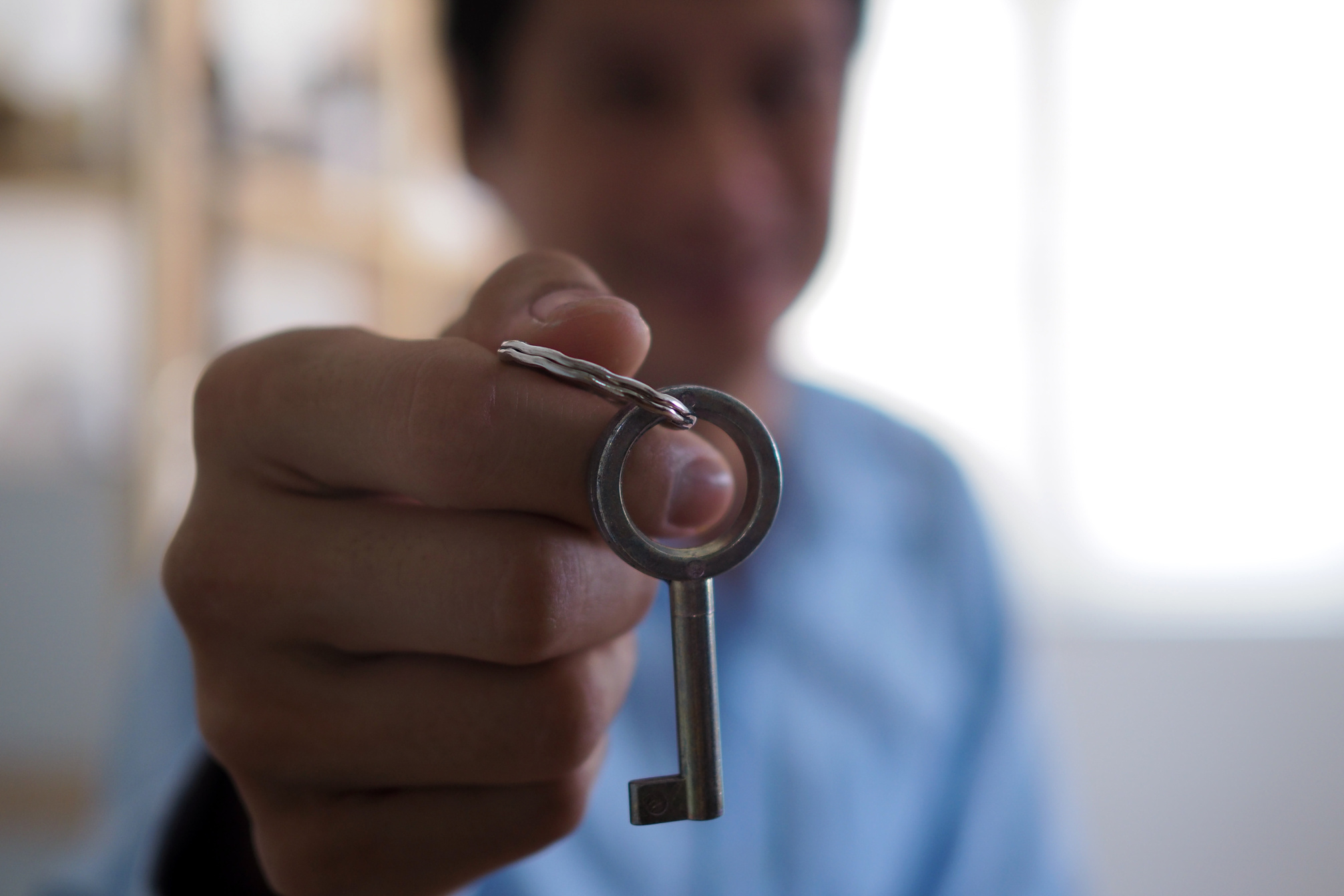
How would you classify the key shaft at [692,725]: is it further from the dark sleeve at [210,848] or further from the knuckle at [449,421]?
the dark sleeve at [210,848]

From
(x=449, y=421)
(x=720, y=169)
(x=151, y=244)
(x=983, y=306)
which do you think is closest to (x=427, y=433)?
(x=449, y=421)

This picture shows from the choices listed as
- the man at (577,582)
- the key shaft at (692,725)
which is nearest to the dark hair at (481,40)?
the man at (577,582)

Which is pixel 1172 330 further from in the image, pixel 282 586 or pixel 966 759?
pixel 282 586

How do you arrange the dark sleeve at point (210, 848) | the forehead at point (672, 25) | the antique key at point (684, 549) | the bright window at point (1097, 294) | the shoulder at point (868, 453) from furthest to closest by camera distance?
1. the bright window at point (1097, 294)
2. the shoulder at point (868, 453)
3. the forehead at point (672, 25)
4. the dark sleeve at point (210, 848)
5. the antique key at point (684, 549)

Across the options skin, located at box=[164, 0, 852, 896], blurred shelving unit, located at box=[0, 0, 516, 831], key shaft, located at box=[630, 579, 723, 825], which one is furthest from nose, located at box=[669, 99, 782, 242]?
key shaft, located at box=[630, 579, 723, 825]

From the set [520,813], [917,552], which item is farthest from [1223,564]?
[520,813]

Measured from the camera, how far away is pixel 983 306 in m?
1.93

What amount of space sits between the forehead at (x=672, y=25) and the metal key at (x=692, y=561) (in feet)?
1.81

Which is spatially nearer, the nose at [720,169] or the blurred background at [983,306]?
the nose at [720,169]

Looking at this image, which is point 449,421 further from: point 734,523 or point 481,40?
point 481,40

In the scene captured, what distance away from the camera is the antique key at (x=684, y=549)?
0.80 ft

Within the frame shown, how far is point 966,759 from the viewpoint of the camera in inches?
36.4

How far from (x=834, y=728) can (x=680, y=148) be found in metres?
0.55

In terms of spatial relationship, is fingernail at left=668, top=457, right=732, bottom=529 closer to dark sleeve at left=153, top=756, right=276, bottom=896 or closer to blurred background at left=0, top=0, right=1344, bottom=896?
dark sleeve at left=153, top=756, right=276, bottom=896
